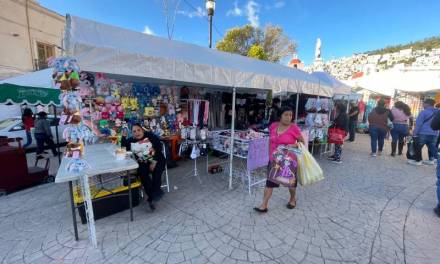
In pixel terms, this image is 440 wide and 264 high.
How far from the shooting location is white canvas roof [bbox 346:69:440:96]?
30.0ft

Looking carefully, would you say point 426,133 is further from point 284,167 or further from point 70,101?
point 70,101

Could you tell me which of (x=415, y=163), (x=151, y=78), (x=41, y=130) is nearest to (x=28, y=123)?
(x=41, y=130)

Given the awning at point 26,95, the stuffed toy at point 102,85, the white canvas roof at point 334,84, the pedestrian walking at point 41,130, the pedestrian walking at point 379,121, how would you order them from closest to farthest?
the stuffed toy at point 102,85, the awning at point 26,95, the pedestrian walking at point 41,130, the pedestrian walking at point 379,121, the white canvas roof at point 334,84

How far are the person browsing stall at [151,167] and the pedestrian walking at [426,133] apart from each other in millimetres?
6477

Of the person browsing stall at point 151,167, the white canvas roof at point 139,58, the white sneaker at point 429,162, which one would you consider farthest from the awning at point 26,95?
the white sneaker at point 429,162

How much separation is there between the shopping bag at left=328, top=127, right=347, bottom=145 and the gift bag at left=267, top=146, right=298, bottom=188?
12.2 ft

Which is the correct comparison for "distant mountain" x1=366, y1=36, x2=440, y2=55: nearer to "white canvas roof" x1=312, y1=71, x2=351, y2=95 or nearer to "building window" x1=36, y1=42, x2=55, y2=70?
"white canvas roof" x1=312, y1=71, x2=351, y2=95

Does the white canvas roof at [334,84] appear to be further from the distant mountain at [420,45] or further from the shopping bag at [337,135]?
the distant mountain at [420,45]

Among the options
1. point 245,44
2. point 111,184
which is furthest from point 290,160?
point 245,44

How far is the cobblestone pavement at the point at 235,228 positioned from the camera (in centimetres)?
236

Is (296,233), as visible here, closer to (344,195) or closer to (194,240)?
(194,240)

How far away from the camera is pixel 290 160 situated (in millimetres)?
2945

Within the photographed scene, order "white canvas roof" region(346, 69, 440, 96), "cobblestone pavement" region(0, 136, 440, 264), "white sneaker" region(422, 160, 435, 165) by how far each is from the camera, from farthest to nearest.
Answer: "white canvas roof" region(346, 69, 440, 96) < "white sneaker" region(422, 160, 435, 165) < "cobblestone pavement" region(0, 136, 440, 264)

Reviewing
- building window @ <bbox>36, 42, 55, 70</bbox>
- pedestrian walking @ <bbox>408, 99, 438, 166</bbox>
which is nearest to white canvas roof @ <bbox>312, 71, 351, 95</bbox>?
pedestrian walking @ <bbox>408, 99, 438, 166</bbox>
